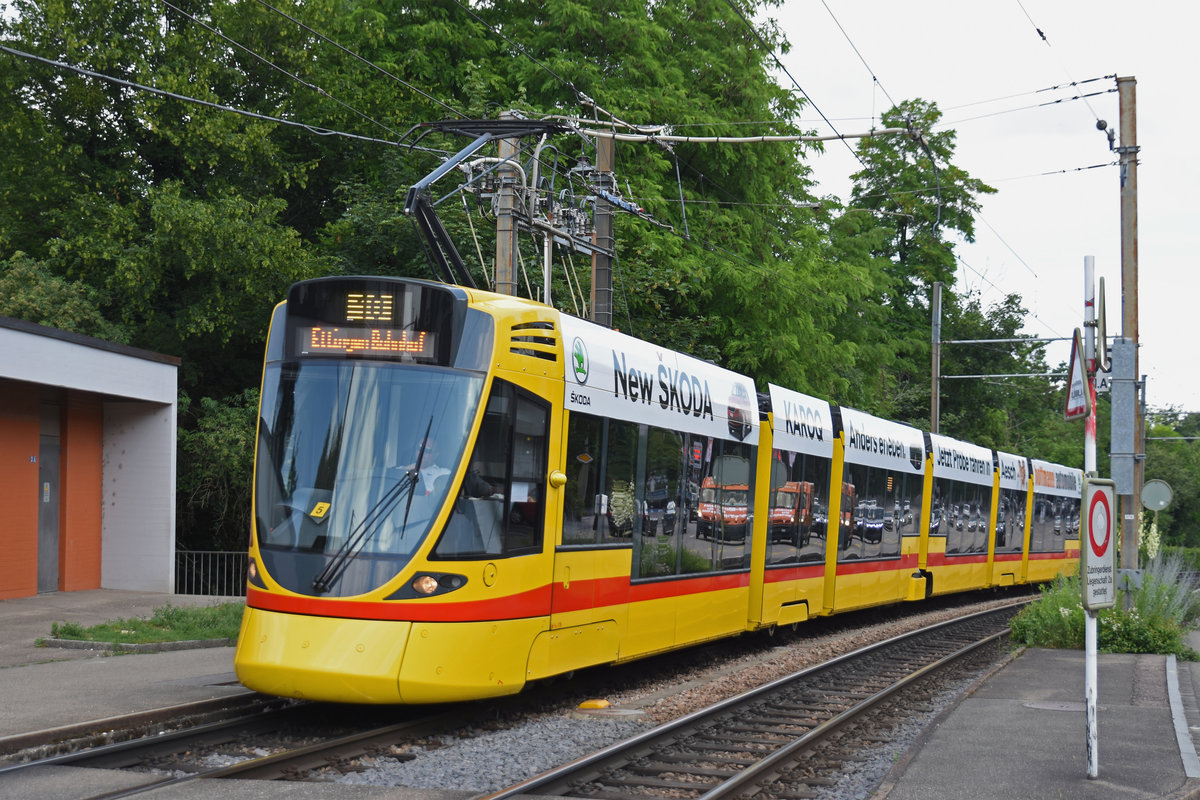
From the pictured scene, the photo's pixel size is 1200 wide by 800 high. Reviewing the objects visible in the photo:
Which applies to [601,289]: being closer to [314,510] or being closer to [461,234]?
[461,234]

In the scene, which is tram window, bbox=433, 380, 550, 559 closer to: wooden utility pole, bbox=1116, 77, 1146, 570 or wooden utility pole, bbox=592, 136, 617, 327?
wooden utility pole, bbox=592, 136, 617, 327

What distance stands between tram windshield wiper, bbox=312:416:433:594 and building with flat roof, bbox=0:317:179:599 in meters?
10.8

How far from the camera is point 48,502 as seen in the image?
20016mm

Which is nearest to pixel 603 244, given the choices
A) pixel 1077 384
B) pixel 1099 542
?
pixel 1077 384

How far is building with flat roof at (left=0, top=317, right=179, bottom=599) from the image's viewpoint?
18766 millimetres

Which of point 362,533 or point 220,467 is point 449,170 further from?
point 220,467

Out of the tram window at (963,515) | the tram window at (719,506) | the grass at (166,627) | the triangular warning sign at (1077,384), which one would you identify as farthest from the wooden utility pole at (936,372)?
the triangular warning sign at (1077,384)

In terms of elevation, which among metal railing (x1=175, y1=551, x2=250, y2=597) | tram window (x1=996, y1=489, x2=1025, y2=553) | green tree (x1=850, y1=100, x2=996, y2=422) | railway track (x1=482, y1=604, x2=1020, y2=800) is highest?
green tree (x1=850, y1=100, x2=996, y2=422)

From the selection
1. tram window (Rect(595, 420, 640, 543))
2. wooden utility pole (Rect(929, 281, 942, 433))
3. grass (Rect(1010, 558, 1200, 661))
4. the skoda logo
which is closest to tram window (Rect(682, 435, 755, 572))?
tram window (Rect(595, 420, 640, 543))

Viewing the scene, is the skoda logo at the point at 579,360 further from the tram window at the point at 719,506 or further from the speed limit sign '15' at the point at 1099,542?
the speed limit sign '15' at the point at 1099,542

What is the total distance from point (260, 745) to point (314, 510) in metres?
1.63

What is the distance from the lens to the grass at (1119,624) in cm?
1520

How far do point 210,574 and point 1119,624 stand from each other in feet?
55.5

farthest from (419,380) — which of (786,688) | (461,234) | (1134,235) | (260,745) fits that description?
(461,234)
